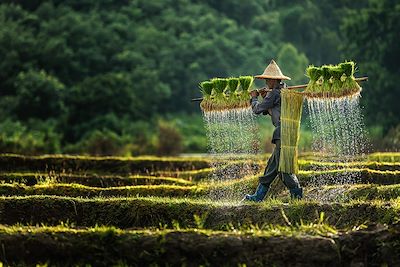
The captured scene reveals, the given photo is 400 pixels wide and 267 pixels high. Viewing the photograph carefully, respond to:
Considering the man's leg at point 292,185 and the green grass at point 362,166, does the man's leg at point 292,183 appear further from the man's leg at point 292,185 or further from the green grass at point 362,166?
the green grass at point 362,166

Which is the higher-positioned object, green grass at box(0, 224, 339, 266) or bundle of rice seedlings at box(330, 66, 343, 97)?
bundle of rice seedlings at box(330, 66, 343, 97)

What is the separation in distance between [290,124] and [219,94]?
1551 mm

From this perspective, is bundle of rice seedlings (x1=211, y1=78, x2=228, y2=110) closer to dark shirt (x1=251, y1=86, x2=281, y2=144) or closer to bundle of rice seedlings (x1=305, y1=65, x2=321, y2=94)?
dark shirt (x1=251, y1=86, x2=281, y2=144)

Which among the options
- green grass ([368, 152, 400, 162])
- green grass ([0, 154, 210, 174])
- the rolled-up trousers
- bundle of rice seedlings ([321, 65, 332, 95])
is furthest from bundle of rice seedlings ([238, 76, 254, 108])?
green grass ([0, 154, 210, 174])

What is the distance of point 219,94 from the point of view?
14117mm

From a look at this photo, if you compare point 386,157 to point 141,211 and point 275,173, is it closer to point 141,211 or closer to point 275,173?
point 275,173

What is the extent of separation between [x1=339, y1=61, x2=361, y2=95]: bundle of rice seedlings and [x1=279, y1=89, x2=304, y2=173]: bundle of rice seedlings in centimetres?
65

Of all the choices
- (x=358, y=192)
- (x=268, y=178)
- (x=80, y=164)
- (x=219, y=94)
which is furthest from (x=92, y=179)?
(x=358, y=192)

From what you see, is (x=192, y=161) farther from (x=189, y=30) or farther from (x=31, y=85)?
(x=189, y=30)

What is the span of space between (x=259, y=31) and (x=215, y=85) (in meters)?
35.1

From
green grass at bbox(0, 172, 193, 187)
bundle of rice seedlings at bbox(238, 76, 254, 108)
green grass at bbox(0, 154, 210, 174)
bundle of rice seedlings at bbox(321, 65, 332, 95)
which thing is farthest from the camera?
green grass at bbox(0, 154, 210, 174)

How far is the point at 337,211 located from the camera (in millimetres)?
11688

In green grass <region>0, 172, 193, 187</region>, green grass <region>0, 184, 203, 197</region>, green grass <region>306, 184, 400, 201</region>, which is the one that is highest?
green grass <region>306, 184, 400, 201</region>

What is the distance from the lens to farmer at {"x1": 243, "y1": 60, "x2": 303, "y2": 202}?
13.0 metres
